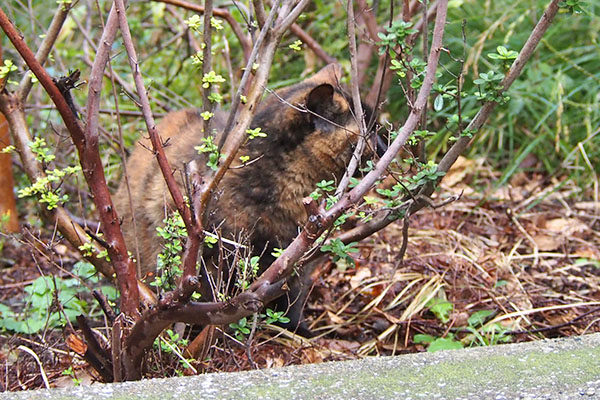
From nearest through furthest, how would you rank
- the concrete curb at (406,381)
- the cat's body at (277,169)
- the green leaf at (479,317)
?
the concrete curb at (406,381) < the cat's body at (277,169) < the green leaf at (479,317)

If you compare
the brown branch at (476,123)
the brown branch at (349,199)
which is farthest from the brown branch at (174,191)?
the brown branch at (476,123)

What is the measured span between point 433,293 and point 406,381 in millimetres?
1546

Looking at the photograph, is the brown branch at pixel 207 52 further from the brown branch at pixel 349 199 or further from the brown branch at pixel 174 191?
the brown branch at pixel 349 199

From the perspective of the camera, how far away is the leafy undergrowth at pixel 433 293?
282cm

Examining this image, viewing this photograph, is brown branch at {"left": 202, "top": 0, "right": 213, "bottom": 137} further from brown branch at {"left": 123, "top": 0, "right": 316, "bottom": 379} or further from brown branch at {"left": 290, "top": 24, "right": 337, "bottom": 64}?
brown branch at {"left": 290, "top": 24, "right": 337, "bottom": 64}

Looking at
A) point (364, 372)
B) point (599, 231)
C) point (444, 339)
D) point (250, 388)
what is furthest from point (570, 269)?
point (250, 388)

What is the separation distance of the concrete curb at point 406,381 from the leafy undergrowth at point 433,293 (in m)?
0.33

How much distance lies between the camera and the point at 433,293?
11.6ft

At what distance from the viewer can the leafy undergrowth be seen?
9.27ft

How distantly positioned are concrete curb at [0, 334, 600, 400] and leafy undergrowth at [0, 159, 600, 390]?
33 cm

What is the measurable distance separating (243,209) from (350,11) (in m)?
1.11

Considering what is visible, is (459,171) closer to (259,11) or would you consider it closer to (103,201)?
(259,11)

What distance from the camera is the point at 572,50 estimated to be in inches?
212

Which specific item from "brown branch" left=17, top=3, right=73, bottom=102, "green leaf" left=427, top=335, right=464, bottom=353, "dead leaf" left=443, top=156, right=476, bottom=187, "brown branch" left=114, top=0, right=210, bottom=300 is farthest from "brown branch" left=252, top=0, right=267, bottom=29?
"dead leaf" left=443, top=156, right=476, bottom=187
